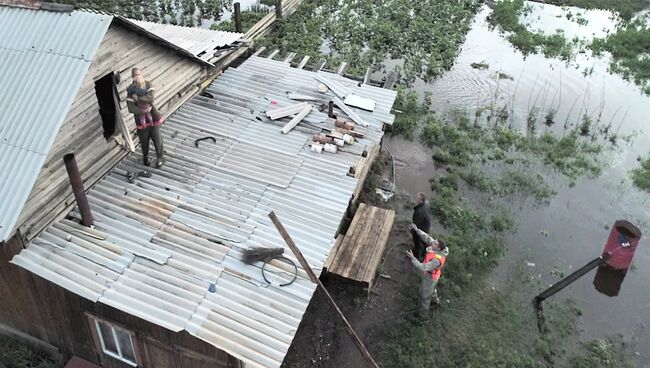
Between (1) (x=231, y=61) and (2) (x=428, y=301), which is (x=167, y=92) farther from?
(2) (x=428, y=301)

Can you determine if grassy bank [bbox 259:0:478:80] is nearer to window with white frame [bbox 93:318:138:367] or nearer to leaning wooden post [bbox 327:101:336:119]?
leaning wooden post [bbox 327:101:336:119]

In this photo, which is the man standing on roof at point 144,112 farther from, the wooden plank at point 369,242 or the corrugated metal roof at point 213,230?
the wooden plank at point 369,242

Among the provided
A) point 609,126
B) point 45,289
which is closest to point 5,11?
point 45,289

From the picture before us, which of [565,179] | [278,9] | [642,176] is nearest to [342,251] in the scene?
[565,179]

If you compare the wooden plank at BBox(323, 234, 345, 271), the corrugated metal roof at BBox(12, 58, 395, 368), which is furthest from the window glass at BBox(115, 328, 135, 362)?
the wooden plank at BBox(323, 234, 345, 271)

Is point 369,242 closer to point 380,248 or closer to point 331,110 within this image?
point 380,248

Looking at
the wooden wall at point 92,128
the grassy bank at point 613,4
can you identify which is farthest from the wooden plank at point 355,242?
the grassy bank at point 613,4

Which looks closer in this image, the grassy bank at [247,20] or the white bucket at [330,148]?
the white bucket at [330,148]
